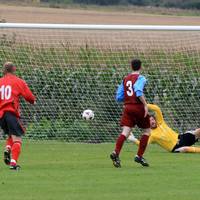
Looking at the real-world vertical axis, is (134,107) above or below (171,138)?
below

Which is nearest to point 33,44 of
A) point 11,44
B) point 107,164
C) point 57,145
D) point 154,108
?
point 11,44

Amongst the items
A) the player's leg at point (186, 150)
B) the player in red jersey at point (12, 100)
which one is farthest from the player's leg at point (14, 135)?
the player's leg at point (186, 150)

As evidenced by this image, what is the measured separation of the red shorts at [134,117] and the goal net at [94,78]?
5.55 m

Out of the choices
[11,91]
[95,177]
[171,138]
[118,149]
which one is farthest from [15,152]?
[171,138]

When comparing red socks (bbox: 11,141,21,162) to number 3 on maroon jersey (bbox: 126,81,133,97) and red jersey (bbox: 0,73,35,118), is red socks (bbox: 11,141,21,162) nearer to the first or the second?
red jersey (bbox: 0,73,35,118)

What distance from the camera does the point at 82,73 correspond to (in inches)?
907

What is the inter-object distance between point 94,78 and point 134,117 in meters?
6.04

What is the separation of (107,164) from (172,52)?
5.69 metres

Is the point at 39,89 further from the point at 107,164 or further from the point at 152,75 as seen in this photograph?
the point at 107,164

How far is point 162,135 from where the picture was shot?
65.9ft

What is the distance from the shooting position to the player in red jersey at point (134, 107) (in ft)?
55.0

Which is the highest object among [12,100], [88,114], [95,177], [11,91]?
[88,114]

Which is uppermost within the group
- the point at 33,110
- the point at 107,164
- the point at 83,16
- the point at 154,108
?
the point at 83,16

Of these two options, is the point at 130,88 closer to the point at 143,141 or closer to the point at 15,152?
the point at 143,141
